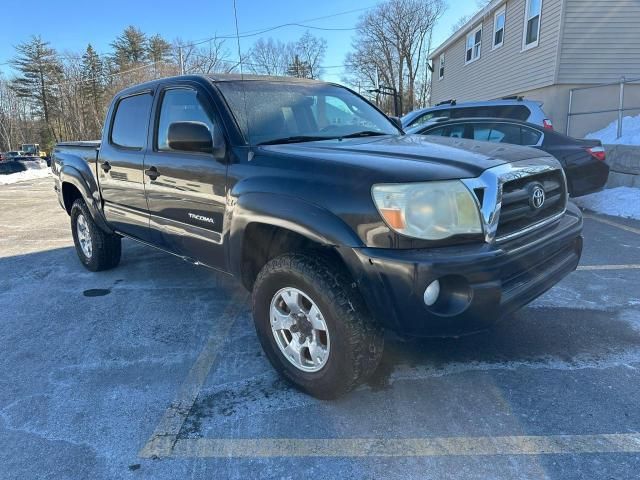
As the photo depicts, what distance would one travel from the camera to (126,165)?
4.20m

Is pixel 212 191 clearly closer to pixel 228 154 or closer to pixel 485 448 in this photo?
pixel 228 154

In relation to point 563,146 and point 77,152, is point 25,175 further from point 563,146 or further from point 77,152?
point 563,146

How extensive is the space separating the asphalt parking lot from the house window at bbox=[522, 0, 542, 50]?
12.1 m

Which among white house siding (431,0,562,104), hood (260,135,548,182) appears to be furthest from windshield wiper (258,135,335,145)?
white house siding (431,0,562,104)

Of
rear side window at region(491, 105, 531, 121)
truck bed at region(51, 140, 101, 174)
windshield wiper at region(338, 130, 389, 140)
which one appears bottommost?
truck bed at region(51, 140, 101, 174)

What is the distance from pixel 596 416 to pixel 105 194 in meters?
4.41

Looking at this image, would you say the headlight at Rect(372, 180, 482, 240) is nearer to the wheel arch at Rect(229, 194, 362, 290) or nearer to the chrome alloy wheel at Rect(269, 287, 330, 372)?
the wheel arch at Rect(229, 194, 362, 290)

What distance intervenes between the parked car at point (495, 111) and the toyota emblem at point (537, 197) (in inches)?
210

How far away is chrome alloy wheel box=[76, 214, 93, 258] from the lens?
5.32 metres

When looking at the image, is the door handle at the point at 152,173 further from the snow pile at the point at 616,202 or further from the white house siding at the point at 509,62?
the white house siding at the point at 509,62

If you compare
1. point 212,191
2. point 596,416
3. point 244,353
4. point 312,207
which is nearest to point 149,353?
point 244,353

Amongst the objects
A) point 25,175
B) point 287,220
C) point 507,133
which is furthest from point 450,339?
point 25,175

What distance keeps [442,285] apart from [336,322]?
22.4 inches

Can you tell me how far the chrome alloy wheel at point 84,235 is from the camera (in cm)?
532
